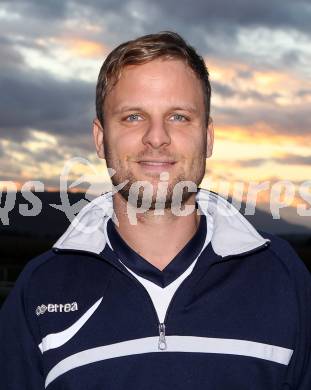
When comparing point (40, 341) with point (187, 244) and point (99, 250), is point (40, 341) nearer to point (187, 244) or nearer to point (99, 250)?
point (99, 250)

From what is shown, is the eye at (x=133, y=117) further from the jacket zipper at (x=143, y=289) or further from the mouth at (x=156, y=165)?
the jacket zipper at (x=143, y=289)

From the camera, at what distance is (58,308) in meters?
4.22

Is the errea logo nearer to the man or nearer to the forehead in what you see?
the man

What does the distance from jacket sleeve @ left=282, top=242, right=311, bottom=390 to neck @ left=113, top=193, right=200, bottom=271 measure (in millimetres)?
601

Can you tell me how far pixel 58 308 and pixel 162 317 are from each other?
0.61 metres

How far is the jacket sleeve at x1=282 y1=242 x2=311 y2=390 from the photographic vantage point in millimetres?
4086

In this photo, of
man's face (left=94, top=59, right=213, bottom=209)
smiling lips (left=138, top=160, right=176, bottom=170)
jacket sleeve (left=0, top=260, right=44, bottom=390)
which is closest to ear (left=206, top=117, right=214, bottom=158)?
man's face (left=94, top=59, right=213, bottom=209)

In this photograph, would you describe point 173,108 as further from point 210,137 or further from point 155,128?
point 210,137

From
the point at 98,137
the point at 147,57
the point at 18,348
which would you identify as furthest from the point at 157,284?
the point at 147,57

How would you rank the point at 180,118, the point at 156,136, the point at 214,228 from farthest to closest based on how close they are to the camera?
the point at 214,228
the point at 180,118
the point at 156,136

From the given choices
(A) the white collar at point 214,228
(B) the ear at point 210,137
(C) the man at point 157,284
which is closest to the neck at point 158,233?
(C) the man at point 157,284

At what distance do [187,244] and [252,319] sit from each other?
53 centimetres

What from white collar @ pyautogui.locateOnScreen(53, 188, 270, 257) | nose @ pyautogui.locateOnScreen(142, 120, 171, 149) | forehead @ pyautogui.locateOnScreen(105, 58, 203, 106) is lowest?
white collar @ pyautogui.locateOnScreen(53, 188, 270, 257)

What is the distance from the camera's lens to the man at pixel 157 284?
394 cm
